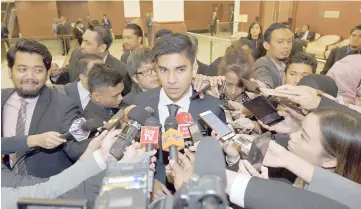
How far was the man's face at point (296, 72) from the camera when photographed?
244cm

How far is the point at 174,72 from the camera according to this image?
1.64 meters

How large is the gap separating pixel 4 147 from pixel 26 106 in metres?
0.30


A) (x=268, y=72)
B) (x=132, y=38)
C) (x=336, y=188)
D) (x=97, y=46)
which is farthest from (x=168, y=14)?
(x=336, y=188)

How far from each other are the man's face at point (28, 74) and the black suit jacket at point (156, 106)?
58 cm

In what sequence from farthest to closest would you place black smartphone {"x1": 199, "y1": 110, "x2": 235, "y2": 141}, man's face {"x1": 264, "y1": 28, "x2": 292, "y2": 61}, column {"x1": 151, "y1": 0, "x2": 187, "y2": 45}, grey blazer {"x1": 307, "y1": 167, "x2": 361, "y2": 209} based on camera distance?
1. column {"x1": 151, "y1": 0, "x2": 187, "y2": 45}
2. man's face {"x1": 264, "y1": 28, "x2": 292, "y2": 61}
3. black smartphone {"x1": 199, "y1": 110, "x2": 235, "y2": 141}
4. grey blazer {"x1": 307, "y1": 167, "x2": 361, "y2": 209}

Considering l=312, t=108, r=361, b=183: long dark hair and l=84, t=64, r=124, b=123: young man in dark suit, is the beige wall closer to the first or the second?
l=84, t=64, r=124, b=123: young man in dark suit

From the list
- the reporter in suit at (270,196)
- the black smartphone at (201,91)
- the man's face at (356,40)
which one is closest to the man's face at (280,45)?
the man's face at (356,40)

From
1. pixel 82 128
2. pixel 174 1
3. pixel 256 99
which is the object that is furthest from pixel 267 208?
pixel 174 1

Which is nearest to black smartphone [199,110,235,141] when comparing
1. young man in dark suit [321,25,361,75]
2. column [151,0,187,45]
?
young man in dark suit [321,25,361,75]

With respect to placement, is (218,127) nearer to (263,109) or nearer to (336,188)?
(263,109)

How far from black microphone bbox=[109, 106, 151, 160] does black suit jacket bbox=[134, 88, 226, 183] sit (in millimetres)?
311

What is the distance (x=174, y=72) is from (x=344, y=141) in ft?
2.90

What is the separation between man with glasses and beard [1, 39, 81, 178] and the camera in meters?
1.70

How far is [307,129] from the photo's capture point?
1.19 metres
